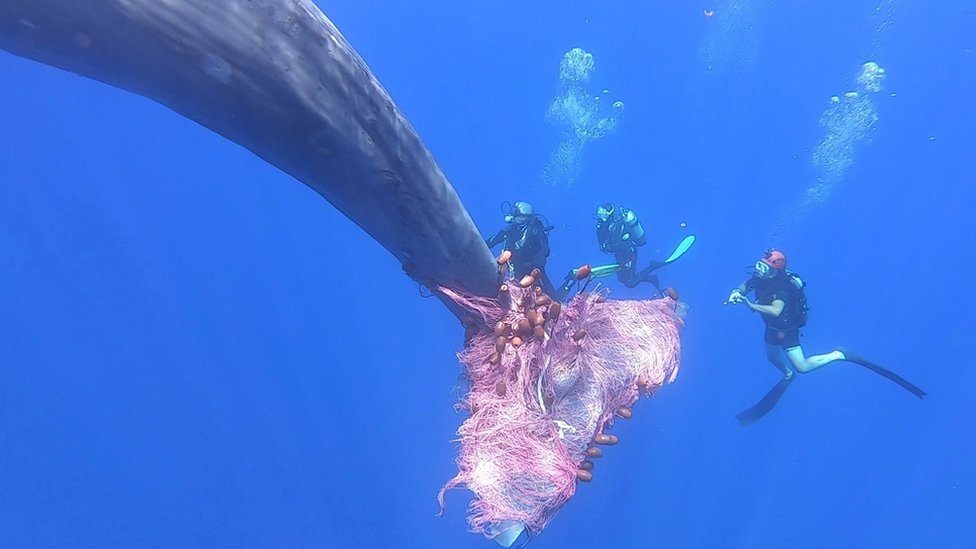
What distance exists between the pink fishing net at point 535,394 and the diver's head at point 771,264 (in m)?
6.63

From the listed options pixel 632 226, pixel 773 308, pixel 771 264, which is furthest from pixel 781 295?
pixel 632 226

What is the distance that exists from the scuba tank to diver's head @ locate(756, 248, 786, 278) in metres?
2.79

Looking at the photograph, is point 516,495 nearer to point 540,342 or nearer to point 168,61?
point 540,342

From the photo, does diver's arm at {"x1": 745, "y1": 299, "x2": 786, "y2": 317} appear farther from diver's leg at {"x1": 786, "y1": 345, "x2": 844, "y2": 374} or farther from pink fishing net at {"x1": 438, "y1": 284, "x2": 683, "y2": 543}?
pink fishing net at {"x1": 438, "y1": 284, "x2": 683, "y2": 543}

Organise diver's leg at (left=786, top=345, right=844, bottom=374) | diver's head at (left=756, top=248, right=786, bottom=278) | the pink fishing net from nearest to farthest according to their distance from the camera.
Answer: the pink fishing net < diver's head at (left=756, top=248, right=786, bottom=278) < diver's leg at (left=786, top=345, right=844, bottom=374)

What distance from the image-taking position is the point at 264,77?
2572 mm

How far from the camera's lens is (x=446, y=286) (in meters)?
4.54

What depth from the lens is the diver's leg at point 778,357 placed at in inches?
500

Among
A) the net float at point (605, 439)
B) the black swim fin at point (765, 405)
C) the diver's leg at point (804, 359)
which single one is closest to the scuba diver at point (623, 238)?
the diver's leg at point (804, 359)

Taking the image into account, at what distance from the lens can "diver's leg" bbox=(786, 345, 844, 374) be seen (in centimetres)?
1242

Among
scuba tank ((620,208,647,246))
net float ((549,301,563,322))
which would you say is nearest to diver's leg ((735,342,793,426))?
scuba tank ((620,208,647,246))

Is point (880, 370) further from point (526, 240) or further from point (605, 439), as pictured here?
point (605, 439)

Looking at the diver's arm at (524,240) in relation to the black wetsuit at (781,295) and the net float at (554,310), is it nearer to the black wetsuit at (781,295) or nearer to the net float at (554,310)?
the net float at (554,310)

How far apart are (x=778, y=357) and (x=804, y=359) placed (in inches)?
21.0
